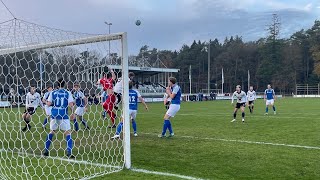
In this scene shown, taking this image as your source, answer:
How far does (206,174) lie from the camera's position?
22.3ft

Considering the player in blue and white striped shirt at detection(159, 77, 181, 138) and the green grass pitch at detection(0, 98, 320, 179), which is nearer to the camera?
the green grass pitch at detection(0, 98, 320, 179)

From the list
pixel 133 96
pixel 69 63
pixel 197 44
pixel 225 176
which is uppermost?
pixel 197 44

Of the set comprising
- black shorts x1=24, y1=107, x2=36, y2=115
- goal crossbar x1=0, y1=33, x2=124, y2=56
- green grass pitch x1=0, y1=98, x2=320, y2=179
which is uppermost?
goal crossbar x1=0, y1=33, x2=124, y2=56

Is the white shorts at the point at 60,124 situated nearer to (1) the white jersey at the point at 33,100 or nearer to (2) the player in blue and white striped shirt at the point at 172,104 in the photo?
(2) the player in blue and white striped shirt at the point at 172,104

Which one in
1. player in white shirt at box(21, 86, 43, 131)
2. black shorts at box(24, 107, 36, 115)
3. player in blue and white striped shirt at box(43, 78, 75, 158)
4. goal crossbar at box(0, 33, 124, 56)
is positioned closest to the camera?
goal crossbar at box(0, 33, 124, 56)

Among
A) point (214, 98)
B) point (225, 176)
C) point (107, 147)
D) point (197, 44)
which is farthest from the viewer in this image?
point (197, 44)

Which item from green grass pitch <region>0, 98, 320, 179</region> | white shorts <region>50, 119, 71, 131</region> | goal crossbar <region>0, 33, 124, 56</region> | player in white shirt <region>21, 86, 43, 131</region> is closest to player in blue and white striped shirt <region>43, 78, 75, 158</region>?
white shorts <region>50, 119, 71, 131</region>

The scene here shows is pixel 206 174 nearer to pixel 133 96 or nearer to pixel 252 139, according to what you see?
pixel 252 139

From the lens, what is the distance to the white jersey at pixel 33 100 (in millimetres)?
14633

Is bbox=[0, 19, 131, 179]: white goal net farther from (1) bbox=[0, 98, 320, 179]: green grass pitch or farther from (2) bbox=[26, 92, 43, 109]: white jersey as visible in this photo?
(2) bbox=[26, 92, 43, 109]: white jersey

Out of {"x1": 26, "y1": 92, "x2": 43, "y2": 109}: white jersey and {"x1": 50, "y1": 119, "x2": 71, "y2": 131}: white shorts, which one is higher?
{"x1": 26, "y1": 92, "x2": 43, "y2": 109}: white jersey

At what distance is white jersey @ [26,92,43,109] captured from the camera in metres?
14.6

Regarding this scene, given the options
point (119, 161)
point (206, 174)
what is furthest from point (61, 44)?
point (206, 174)

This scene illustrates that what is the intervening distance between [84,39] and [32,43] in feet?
3.42
